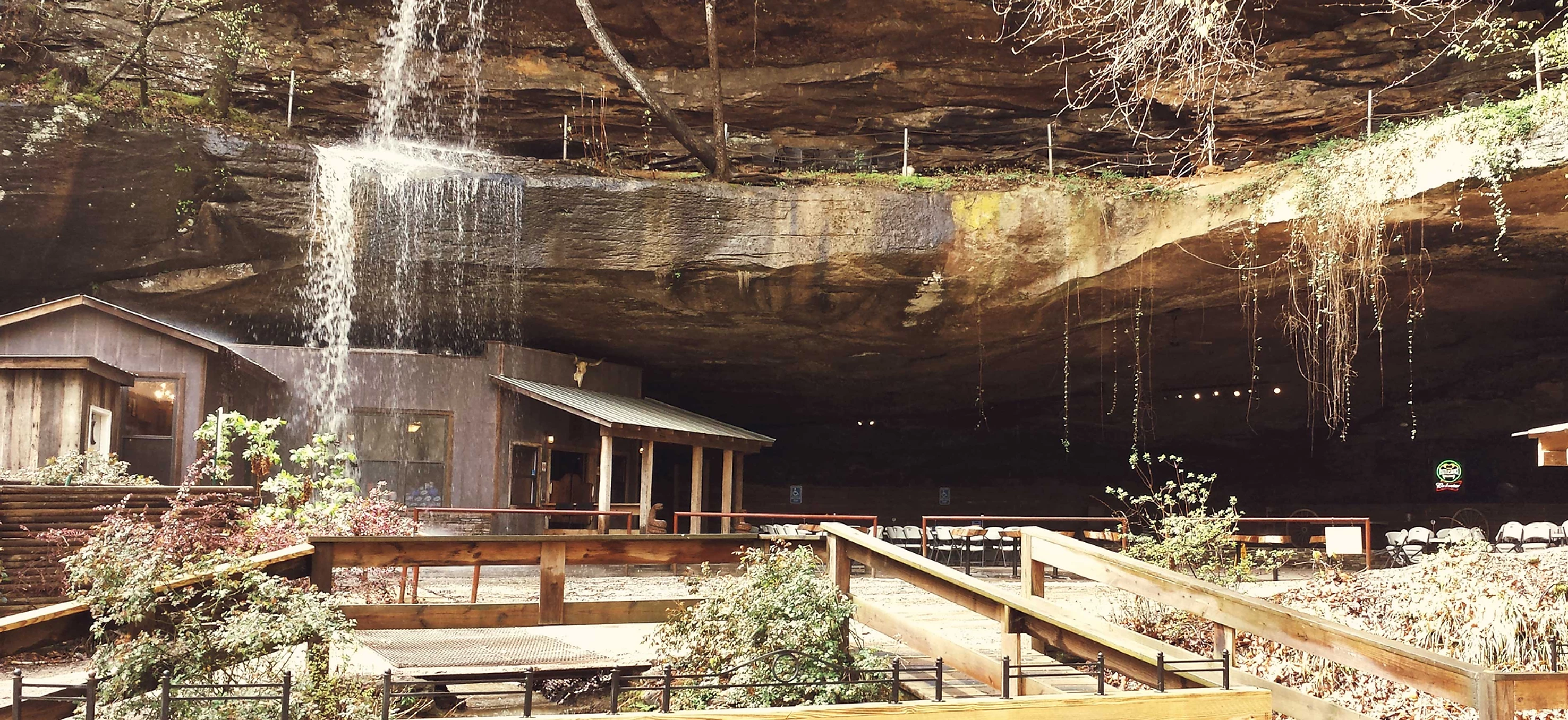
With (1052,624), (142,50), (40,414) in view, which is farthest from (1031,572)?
(142,50)

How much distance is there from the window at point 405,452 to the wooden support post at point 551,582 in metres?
10.7

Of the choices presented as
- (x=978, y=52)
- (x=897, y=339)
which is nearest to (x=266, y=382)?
(x=897, y=339)

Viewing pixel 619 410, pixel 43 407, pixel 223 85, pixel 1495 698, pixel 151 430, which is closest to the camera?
pixel 1495 698

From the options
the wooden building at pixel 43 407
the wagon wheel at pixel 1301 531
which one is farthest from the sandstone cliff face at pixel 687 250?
the wagon wheel at pixel 1301 531

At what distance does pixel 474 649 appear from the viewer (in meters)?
6.69

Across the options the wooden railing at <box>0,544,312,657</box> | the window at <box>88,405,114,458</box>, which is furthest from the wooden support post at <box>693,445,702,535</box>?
the wooden railing at <box>0,544,312,657</box>

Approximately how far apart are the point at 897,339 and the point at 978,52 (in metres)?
5.53

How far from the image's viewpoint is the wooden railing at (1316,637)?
3.95 m

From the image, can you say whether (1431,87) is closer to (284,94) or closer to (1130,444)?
(1130,444)

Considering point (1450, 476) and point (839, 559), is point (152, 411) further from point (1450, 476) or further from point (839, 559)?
point (1450, 476)

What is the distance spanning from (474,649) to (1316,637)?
482 cm

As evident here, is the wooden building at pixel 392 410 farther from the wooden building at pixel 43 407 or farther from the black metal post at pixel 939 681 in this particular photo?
the black metal post at pixel 939 681

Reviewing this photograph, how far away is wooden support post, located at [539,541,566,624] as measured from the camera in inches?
227

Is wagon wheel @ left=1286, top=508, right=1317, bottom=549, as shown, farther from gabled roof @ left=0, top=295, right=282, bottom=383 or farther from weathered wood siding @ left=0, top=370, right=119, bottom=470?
weathered wood siding @ left=0, top=370, right=119, bottom=470
